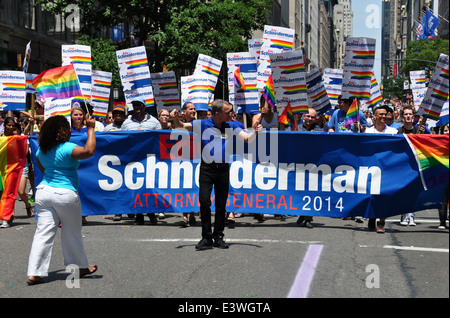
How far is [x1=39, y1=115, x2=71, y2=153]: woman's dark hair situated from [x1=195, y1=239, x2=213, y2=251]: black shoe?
2356 mm

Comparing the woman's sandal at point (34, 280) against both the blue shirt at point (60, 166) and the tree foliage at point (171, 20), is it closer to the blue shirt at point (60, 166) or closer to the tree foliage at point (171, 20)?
the blue shirt at point (60, 166)

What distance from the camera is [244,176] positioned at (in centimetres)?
1052

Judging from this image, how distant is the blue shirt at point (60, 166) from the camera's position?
21.0ft

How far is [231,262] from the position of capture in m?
7.32

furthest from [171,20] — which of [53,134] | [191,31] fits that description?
[53,134]

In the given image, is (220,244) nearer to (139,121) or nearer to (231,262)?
(231,262)

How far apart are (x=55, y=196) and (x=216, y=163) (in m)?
2.46

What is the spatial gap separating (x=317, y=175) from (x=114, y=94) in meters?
43.8

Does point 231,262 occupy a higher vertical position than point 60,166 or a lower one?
lower

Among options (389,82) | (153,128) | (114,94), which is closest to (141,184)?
(153,128)

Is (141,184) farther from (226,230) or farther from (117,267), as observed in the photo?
(117,267)

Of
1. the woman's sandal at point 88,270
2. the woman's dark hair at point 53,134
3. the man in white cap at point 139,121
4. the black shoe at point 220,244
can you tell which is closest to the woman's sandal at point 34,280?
the woman's sandal at point 88,270

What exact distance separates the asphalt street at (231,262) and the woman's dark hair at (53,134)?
1.27 m

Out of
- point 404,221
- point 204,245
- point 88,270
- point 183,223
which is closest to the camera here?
point 88,270
